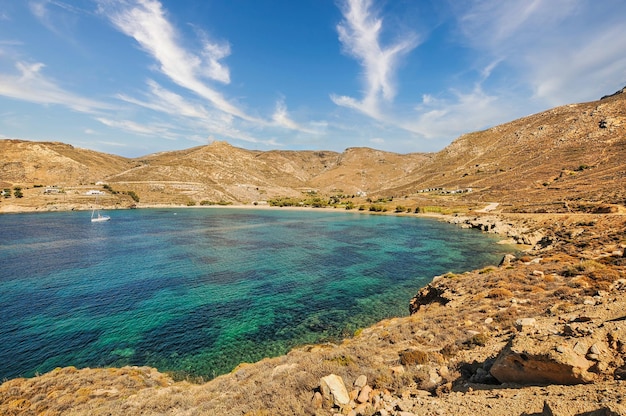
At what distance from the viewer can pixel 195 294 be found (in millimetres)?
35938

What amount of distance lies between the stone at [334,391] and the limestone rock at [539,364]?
509 cm

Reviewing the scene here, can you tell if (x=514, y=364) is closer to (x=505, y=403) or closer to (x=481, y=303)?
(x=505, y=403)

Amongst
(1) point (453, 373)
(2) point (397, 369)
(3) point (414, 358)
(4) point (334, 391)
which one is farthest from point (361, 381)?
(1) point (453, 373)

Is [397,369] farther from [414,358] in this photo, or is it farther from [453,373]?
[453,373]

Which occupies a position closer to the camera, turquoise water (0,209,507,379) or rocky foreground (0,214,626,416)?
rocky foreground (0,214,626,416)

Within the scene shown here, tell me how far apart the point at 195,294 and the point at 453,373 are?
32.4 meters

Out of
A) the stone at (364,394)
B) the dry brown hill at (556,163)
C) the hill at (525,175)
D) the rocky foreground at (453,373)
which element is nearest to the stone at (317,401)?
the rocky foreground at (453,373)

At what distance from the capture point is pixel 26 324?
2738cm

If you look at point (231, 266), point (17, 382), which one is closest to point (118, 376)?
point (17, 382)

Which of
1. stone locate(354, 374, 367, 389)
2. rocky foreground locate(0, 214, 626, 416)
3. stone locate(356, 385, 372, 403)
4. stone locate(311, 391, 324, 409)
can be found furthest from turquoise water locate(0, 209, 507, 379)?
stone locate(356, 385, 372, 403)

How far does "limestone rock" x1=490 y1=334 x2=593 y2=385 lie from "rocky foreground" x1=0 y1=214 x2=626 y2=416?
30 millimetres

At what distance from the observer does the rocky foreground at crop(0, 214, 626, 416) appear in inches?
309

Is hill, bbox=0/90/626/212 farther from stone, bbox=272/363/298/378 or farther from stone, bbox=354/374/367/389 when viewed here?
stone, bbox=272/363/298/378

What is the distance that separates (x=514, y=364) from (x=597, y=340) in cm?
238
